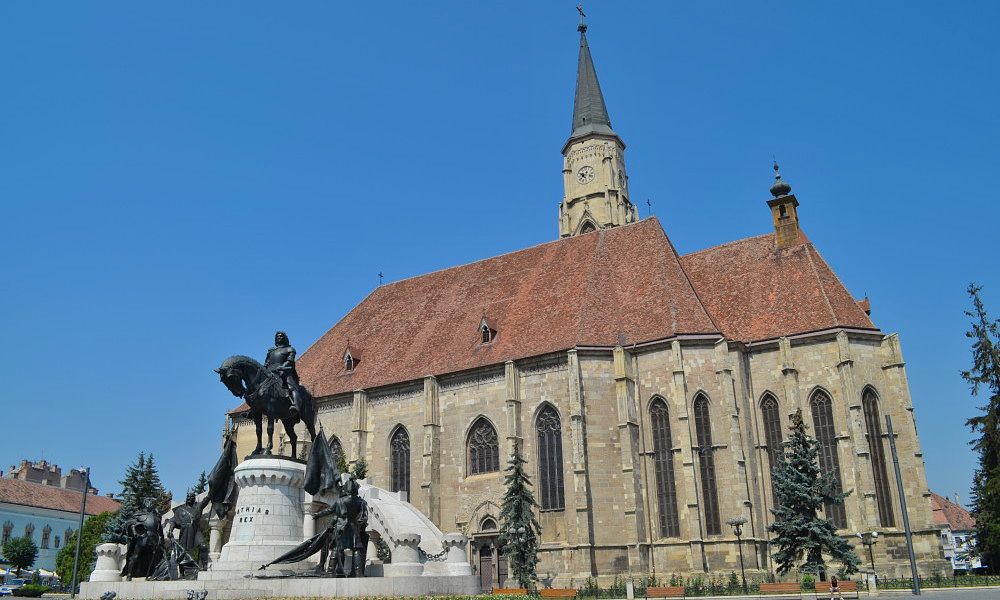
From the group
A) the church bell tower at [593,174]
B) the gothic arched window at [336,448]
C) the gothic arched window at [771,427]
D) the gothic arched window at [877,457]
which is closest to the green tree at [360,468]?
the gothic arched window at [336,448]

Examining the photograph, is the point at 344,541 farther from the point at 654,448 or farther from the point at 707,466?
the point at 707,466

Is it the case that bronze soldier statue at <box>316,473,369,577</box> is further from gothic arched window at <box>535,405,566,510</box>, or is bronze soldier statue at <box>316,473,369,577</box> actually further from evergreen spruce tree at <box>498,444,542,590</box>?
gothic arched window at <box>535,405,566,510</box>

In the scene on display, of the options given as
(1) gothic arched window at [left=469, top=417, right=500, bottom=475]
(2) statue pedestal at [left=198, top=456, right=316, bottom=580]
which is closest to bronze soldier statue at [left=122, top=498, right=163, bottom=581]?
(2) statue pedestal at [left=198, top=456, right=316, bottom=580]

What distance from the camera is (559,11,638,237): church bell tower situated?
5303 centimetres

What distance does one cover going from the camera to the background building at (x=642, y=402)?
99.3ft

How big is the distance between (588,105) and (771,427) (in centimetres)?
3165

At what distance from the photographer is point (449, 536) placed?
19984 mm

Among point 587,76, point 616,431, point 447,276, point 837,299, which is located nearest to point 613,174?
point 587,76

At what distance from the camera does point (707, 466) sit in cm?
3108

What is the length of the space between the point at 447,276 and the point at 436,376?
9.83 meters

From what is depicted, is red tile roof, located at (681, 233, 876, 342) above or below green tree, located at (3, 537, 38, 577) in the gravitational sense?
above

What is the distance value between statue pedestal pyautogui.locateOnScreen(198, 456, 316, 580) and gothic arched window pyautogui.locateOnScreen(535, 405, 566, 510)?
18221 mm

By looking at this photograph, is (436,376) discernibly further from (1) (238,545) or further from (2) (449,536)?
(1) (238,545)

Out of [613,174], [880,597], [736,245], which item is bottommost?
[880,597]
